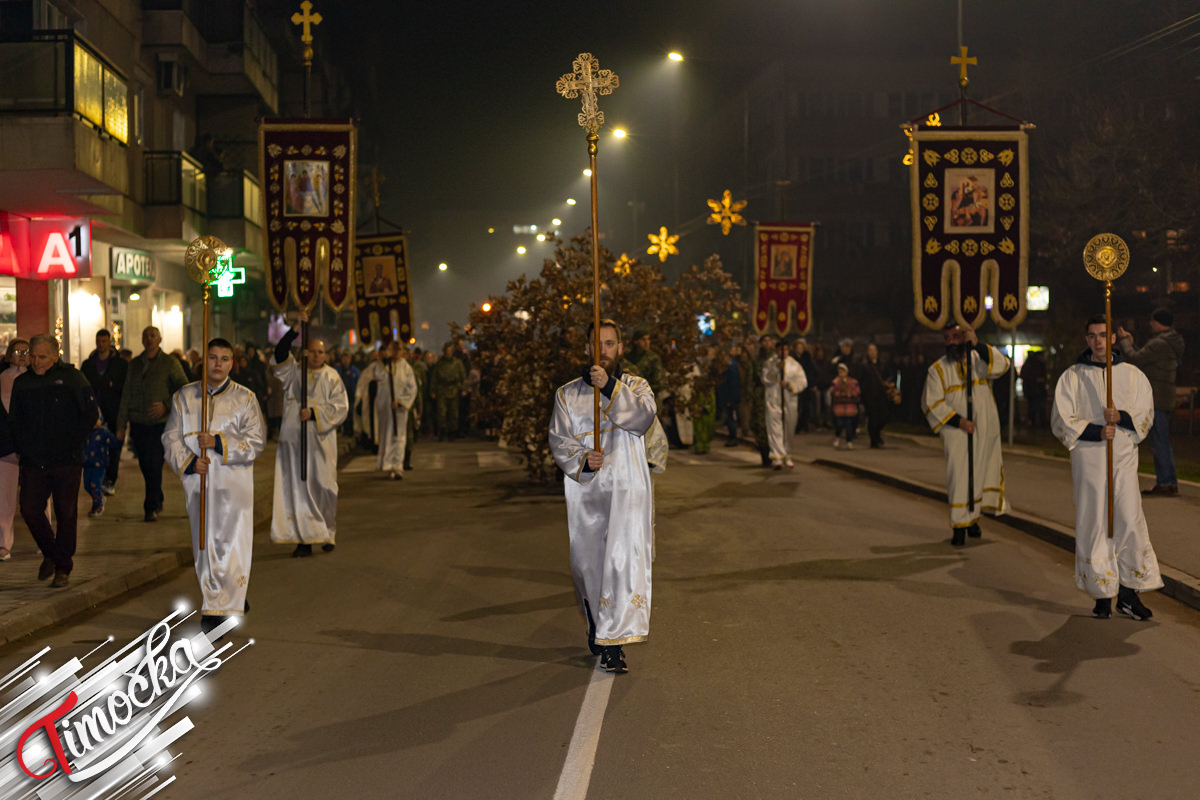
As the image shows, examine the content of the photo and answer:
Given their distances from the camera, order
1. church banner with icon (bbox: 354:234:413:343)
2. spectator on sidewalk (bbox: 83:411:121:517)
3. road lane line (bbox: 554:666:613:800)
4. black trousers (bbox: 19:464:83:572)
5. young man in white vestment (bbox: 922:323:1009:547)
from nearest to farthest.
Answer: road lane line (bbox: 554:666:613:800), black trousers (bbox: 19:464:83:572), young man in white vestment (bbox: 922:323:1009:547), spectator on sidewalk (bbox: 83:411:121:517), church banner with icon (bbox: 354:234:413:343)

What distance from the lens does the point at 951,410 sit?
1225 cm

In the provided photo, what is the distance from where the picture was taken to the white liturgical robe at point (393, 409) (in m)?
20.1

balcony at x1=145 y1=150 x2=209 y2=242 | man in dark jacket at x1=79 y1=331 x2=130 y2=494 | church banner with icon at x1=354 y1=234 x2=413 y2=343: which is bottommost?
man in dark jacket at x1=79 y1=331 x2=130 y2=494

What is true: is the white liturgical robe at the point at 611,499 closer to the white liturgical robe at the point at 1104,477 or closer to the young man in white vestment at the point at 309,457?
the white liturgical robe at the point at 1104,477

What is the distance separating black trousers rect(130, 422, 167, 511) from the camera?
13.8 meters

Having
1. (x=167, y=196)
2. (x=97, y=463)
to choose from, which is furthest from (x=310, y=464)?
(x=167, y=196)

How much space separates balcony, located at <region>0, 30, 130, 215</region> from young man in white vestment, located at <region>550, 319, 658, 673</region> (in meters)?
12.4

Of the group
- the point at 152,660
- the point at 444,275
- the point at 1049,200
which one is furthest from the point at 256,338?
the point at 444,275

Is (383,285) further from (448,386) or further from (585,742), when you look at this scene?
(585,742)

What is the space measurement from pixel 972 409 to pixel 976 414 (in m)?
0.13

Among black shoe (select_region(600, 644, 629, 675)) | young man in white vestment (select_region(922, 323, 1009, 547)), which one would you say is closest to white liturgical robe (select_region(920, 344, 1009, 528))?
young man in white vestment (select_region(922, 323, 1009, 547))

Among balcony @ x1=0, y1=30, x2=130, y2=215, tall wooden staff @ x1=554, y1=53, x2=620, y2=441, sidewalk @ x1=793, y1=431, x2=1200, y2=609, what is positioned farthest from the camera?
balcony @ x1=0, y1=30, x2=130, y2=215

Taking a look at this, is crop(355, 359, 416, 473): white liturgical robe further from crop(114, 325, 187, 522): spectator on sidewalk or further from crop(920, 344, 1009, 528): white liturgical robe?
crop(920, 344, 1009, 528): white liturgical robe

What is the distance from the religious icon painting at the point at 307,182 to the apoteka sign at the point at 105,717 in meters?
7.17
